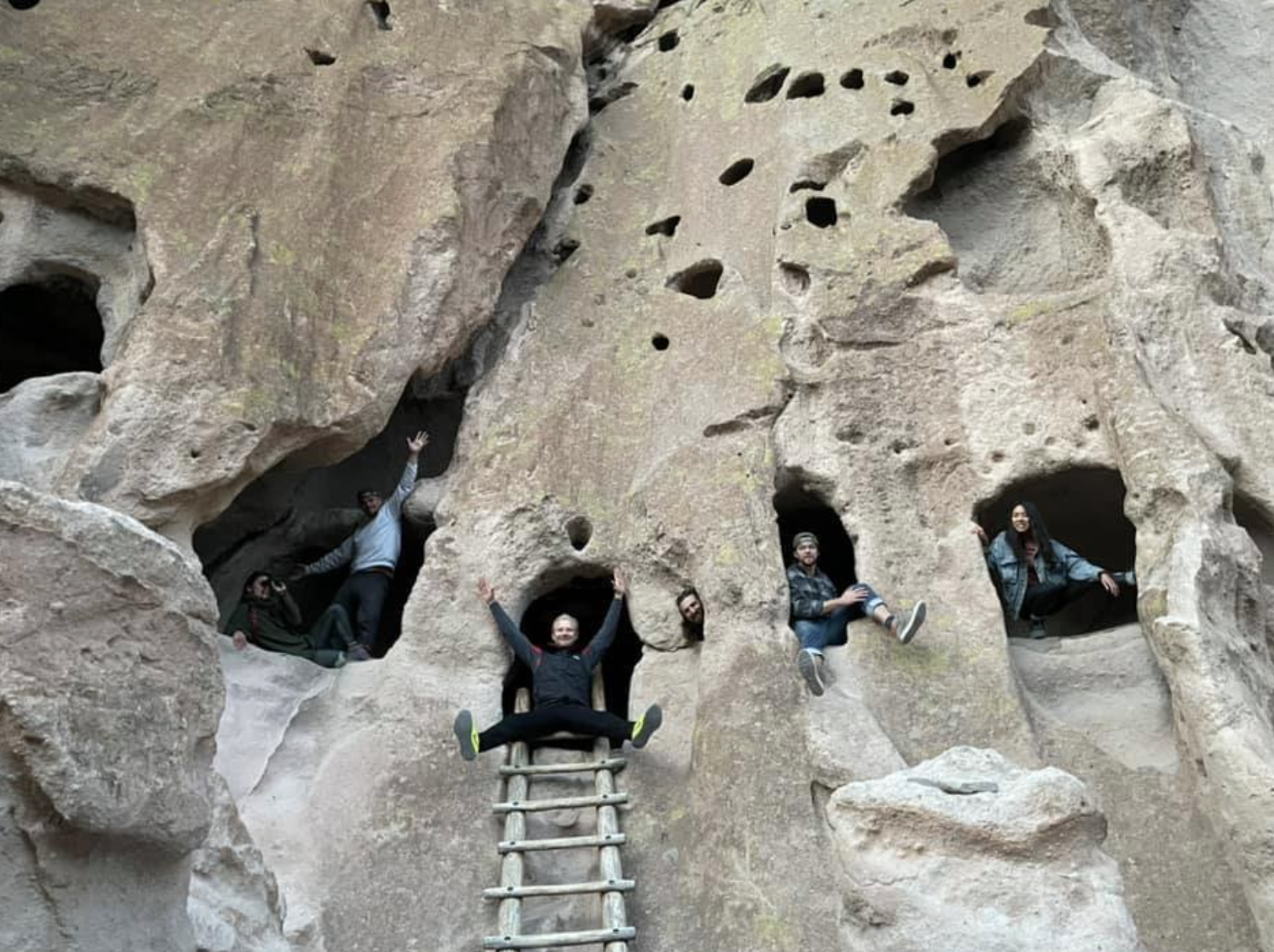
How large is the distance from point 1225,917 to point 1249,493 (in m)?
1.77

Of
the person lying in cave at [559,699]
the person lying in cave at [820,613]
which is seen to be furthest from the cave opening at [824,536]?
the person lying in cave at [559,699]

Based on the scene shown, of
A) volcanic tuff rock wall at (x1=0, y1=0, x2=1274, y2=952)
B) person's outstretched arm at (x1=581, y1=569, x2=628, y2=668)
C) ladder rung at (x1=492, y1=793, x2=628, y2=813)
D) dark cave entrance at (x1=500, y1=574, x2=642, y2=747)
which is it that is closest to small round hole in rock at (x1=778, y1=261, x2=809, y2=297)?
volcanic tuff rock wall at (x1=0, y1=0, x2=1274, y2=952)

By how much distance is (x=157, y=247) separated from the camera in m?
6.05

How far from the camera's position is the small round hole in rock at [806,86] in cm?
781

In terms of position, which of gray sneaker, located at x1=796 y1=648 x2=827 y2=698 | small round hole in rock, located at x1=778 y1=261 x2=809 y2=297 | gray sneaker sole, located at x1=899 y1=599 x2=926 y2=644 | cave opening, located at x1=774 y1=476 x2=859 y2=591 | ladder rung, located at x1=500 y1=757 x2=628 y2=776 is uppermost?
small round hole in rock, located at x1=778 y1=261 x2=809 y2=297

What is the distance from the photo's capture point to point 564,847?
4938 mm

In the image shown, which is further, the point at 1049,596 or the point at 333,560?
the point at 333,560

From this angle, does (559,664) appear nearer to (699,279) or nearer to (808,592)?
(808,592)

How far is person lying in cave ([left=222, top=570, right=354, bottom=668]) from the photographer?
6137 mm

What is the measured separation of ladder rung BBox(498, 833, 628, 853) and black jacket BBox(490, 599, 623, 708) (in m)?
0.63

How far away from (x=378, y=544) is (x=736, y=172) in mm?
2927

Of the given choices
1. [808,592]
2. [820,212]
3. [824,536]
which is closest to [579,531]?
[808,592]

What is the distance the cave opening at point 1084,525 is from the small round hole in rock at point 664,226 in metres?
2.42

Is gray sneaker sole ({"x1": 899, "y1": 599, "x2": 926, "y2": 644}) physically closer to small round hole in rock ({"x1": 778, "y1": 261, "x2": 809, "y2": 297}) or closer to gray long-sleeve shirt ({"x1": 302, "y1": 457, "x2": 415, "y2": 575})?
small round hole in rock ({"x1": 778, "y1": 261, "x2": 809, "y2": 297})
